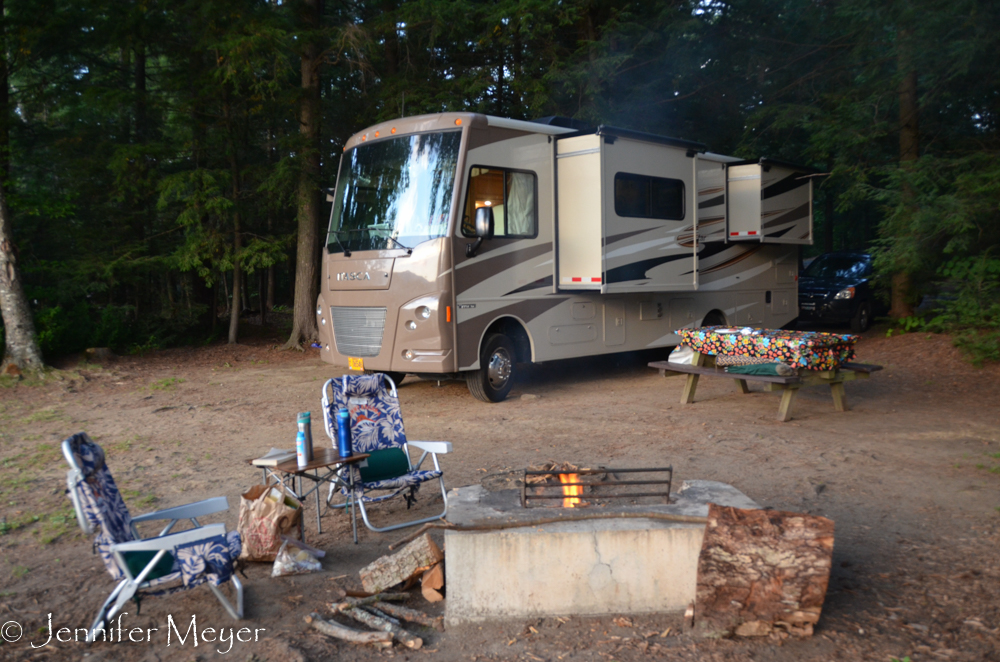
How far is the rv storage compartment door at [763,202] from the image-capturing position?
1117 cm

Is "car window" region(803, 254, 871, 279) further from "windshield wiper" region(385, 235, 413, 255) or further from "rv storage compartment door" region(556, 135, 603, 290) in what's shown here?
"windshield wiper" region(385, 235, 413, 255)

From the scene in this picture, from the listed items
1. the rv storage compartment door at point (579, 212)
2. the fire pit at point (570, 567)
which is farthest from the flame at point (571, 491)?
the rv storage compartment door at point (579, 212)

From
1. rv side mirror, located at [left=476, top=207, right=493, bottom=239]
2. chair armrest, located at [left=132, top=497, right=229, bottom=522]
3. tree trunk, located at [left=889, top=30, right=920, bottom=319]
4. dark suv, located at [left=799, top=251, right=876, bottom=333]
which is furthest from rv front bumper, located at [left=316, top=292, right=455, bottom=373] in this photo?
dark suv, located at [left=799, top=251, right=876, bottom=333]

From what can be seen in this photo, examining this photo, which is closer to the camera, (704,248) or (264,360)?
(704,248)

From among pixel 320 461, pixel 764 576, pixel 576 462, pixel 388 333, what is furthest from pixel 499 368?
pixel 764 576

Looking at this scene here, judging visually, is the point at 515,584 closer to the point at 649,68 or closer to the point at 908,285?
the point at 908,285

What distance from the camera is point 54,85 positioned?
13.2 meters

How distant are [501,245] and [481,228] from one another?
1.76ft

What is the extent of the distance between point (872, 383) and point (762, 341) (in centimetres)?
264

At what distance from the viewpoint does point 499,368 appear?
340 inches

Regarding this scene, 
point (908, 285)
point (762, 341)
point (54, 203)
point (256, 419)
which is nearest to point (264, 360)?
point (54, 203)

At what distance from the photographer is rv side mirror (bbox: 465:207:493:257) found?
7930mm

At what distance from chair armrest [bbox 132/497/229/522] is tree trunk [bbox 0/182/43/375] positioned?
8.13 metres

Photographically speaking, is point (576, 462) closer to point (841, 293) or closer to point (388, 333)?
point (388, 333)
